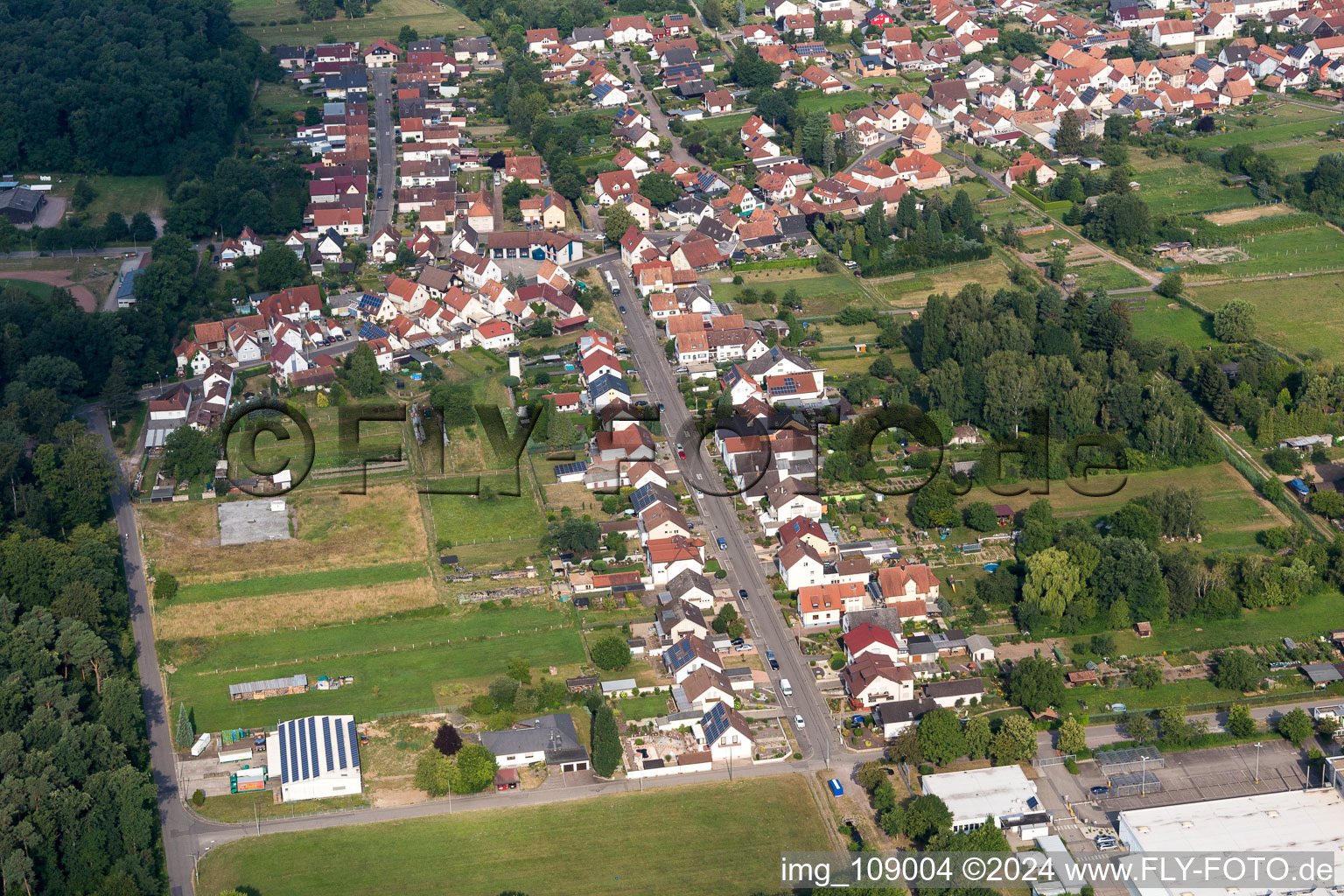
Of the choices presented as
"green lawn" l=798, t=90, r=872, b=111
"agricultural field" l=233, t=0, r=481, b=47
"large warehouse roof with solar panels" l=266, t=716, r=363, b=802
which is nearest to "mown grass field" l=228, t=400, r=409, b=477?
"large warehouse roof with solar panels" l=266, t=716, r=363, b=802

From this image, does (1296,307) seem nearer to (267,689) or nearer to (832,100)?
(832,100)

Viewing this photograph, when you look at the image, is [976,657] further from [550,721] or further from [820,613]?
[550,721]

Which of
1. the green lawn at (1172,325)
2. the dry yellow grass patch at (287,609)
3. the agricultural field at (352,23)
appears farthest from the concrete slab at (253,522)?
the agricultural field at (352,23)

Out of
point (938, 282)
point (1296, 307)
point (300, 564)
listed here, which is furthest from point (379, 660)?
point (1296, 307)

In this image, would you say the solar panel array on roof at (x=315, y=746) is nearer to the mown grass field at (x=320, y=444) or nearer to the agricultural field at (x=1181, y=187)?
the mown grass field at (x=320, y=444)

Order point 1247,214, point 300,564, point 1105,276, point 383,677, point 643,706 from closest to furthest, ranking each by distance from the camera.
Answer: point 643,706
point 383,677
point 300,564
point 1105,276
point 1247,214

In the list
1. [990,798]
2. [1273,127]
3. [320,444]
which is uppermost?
[1273,127]

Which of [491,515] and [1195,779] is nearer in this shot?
[1195,779]
